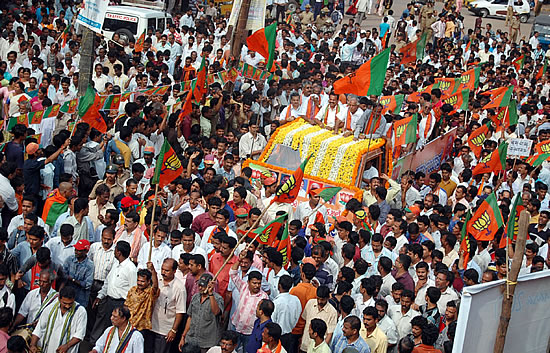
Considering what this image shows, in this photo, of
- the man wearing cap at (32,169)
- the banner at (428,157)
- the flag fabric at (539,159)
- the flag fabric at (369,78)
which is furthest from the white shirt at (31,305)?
the flag fabric at (539,159)

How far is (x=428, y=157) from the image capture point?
1500 cm

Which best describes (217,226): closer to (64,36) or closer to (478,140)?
(478,140)

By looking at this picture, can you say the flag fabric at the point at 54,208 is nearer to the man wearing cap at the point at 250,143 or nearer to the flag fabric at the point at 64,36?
the man wearing cap at the point at 250,143

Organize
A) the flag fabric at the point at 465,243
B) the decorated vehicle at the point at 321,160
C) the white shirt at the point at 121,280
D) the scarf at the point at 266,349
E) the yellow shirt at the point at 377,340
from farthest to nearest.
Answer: the decorated vehicle at the point at 321,160
the flag fabric at the point at 465,243
the white shirt at the point at 121,280
the yellow shirt at the point at 377,340
the scarf at the point at 266,349

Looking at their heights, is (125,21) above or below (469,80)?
below

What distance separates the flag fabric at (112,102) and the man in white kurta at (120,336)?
6.05m

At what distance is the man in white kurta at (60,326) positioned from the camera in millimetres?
7449

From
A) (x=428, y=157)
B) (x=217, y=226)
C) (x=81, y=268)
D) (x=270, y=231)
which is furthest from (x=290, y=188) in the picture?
(x=428, y=157)

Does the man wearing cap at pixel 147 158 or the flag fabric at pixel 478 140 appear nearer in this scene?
the man wearing cap at pixel 147 158

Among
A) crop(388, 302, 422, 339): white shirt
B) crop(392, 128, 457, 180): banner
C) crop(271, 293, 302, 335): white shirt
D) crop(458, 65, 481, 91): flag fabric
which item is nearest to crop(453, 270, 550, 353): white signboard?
crop(388, 302, 422, 339): white shirt

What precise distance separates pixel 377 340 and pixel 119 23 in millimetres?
15063

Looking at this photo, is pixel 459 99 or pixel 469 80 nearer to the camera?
pixel 459 99

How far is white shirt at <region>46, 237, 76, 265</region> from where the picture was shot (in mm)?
8539

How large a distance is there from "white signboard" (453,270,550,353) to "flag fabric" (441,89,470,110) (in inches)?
386
